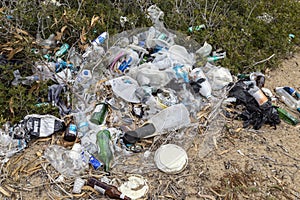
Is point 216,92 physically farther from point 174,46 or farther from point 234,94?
point 174,46

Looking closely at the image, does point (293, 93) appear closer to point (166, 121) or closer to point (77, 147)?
point (166, 121)

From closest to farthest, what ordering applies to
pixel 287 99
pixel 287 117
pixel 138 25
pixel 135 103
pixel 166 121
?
1. pixel 166 121
2. pixel 135 103
3. pixel 287 117
4. pixel 287 99
5. pixel 138 25

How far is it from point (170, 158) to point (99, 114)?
2.17ft

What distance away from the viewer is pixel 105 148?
9.35 feet

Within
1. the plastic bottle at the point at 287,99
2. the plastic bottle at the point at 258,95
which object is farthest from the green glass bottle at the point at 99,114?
the plastic bottle at the point at 287,99

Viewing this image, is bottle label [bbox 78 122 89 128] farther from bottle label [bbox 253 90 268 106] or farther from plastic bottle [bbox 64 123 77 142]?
bottle label [bbox 253 90 268 106]

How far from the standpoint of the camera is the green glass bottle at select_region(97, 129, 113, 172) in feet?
9.21

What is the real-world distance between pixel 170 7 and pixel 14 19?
1.63 meters

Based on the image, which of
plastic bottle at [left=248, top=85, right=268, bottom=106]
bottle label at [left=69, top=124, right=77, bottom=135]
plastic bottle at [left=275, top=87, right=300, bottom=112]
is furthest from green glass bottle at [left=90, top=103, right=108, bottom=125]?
plastic bottle at [left=275, top=87, right=300, bottom=112]

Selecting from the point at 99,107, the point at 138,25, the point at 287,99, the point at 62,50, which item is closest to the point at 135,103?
the point at 99,107

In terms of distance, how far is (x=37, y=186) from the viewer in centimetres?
266

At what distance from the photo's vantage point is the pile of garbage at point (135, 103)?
2834 millimetres

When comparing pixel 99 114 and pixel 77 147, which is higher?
pixel 99 114

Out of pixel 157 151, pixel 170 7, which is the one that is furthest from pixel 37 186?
pixel 170 7
